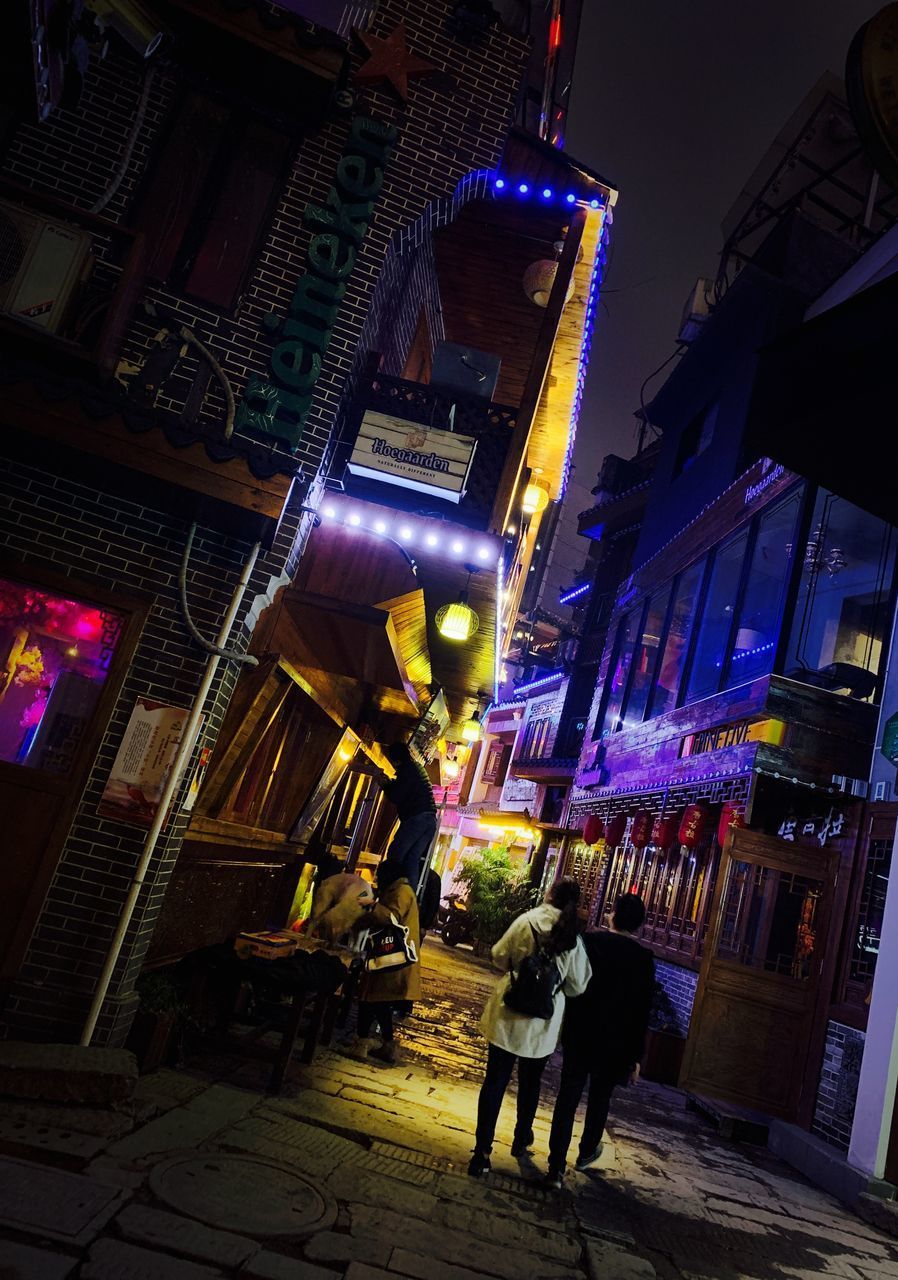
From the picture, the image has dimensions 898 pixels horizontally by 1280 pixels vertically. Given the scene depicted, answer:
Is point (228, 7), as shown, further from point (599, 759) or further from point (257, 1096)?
point (599, 759)

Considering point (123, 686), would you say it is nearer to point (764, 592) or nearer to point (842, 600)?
point (764, 592)

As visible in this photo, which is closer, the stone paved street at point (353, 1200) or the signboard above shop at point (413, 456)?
the stone paved street at point (353, 1200)

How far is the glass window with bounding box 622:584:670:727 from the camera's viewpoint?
1928 cm

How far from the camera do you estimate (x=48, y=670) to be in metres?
6.68

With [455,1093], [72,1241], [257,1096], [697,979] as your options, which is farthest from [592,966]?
[697,979]

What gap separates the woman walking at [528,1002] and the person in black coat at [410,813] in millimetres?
2692

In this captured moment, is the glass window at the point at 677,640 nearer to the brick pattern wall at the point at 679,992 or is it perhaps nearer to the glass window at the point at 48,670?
the brick pattern wall at the point at 679,992

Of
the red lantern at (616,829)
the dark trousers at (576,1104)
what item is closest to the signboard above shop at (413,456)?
the dark trousers at (576,1104)

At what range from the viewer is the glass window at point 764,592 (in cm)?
1345

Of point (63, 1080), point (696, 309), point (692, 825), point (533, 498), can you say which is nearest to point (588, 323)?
point (533, 498)

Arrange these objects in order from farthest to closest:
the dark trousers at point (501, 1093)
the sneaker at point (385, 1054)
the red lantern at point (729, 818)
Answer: the red lantern at point (729, 818)
the sneaker at point (385, 1054)
the dark trousers at point (501, 1093)

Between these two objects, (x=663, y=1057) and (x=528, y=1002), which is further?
(x=663, y=1057)

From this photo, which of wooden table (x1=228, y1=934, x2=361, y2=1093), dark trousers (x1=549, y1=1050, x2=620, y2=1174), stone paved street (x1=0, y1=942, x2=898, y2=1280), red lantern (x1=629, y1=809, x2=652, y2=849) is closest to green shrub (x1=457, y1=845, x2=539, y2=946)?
red lantern (x1=629, y1=809, x2=652, y2=849)

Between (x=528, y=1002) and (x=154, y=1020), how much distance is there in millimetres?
2915
